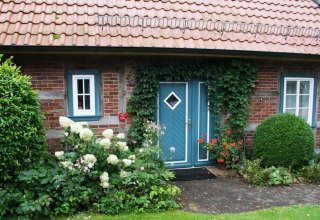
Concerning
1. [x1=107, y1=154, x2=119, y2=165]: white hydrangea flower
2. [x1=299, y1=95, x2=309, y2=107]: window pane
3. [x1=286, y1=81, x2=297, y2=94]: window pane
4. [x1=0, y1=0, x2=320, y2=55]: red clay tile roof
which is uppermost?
[x1=0, y1=0, x2=320, y2=55]: red clay tile roof

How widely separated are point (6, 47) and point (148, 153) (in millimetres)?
3280

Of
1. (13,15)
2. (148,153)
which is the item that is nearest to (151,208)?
(148,153)

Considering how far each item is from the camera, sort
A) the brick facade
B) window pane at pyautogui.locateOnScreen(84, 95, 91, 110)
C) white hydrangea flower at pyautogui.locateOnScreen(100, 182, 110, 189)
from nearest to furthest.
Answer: white hydrangea flower at pyautogui.locateOnScreen(100, 182, 110, 189) < the brick facade < window pane at pyautogui.locateOnScreen(84, 95, 91, 110)

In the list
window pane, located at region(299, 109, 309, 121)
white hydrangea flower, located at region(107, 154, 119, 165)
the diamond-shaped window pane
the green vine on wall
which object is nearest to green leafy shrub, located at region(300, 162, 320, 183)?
the green vine on wall

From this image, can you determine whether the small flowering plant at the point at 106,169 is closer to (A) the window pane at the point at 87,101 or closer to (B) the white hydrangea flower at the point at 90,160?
(B) the white hydrangea flower at the point at 90,160

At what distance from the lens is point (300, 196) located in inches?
230

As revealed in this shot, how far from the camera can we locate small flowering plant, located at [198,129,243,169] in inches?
281

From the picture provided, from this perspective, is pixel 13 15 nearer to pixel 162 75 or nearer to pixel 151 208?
pixel 162 75

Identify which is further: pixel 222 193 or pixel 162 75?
pixel 162 75

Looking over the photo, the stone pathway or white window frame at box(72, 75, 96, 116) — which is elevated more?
white window frame at box(72, 75, 96, 116)

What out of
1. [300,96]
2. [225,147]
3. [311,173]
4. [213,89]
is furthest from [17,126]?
[300,96]

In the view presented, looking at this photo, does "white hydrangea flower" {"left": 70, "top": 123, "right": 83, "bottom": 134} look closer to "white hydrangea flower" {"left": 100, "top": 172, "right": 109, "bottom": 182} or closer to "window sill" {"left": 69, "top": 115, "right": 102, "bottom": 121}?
Answer: "white hydrangea flower" {"left": 100, "top": 172, "right": 109, "bottom": 182}

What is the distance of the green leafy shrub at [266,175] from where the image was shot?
640 centimetres

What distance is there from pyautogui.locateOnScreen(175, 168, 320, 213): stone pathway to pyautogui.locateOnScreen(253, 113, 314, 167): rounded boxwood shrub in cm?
61
